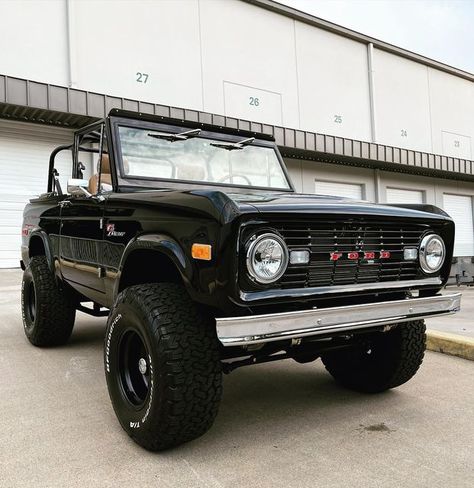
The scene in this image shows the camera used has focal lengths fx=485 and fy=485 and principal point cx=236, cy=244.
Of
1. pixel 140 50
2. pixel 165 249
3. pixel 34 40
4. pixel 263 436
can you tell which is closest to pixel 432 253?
pixel 263 436

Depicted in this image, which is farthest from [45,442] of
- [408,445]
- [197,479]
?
[408,445]

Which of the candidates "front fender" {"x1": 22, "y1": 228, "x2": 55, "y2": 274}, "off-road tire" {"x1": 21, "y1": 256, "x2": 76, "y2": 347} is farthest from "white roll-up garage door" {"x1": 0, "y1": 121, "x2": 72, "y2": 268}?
"off-road tire" {"x1": 21, "y1": 256, "x2": 76, "y2": 347}

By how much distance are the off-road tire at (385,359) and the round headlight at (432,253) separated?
41 centimetres

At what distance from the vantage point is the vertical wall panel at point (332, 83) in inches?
655

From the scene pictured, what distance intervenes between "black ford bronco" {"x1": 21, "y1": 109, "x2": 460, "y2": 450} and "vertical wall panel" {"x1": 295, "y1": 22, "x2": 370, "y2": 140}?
13816 millimetres

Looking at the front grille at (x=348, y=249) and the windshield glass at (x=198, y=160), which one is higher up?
the windshield glass at (x=198, y=160)

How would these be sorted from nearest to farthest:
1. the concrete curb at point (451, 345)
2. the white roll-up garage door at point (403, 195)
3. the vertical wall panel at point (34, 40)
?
the concrete curb at point (451, 345) → the vertical wall panel at point (34, 40) → the white roll-up garage door at point (403, 195)

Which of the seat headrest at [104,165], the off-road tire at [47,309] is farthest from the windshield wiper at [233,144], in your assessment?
the off-road tire at [47,309]

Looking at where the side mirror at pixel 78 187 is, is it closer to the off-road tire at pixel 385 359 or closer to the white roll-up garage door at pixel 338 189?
the off-road tire at pixel 385 359

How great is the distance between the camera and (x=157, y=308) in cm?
231

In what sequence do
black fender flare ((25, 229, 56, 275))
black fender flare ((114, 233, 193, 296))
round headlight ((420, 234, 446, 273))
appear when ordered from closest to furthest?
black fender flare ((114, 233, 193, 296)), round headlight ((420, 234, 446, 273)), black fender flare ((25, 229, 56, 275))

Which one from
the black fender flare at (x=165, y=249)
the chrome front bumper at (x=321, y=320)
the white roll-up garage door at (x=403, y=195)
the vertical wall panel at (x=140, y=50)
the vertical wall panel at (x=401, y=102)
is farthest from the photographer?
the white roll-up garage door at (x=403, y=195)

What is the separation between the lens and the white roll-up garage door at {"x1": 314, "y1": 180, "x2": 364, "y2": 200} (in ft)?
58.7

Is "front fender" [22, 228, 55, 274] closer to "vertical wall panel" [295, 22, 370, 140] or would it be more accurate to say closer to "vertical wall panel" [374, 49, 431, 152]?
"vertical wall panel" [295, 22, 370, 140]
